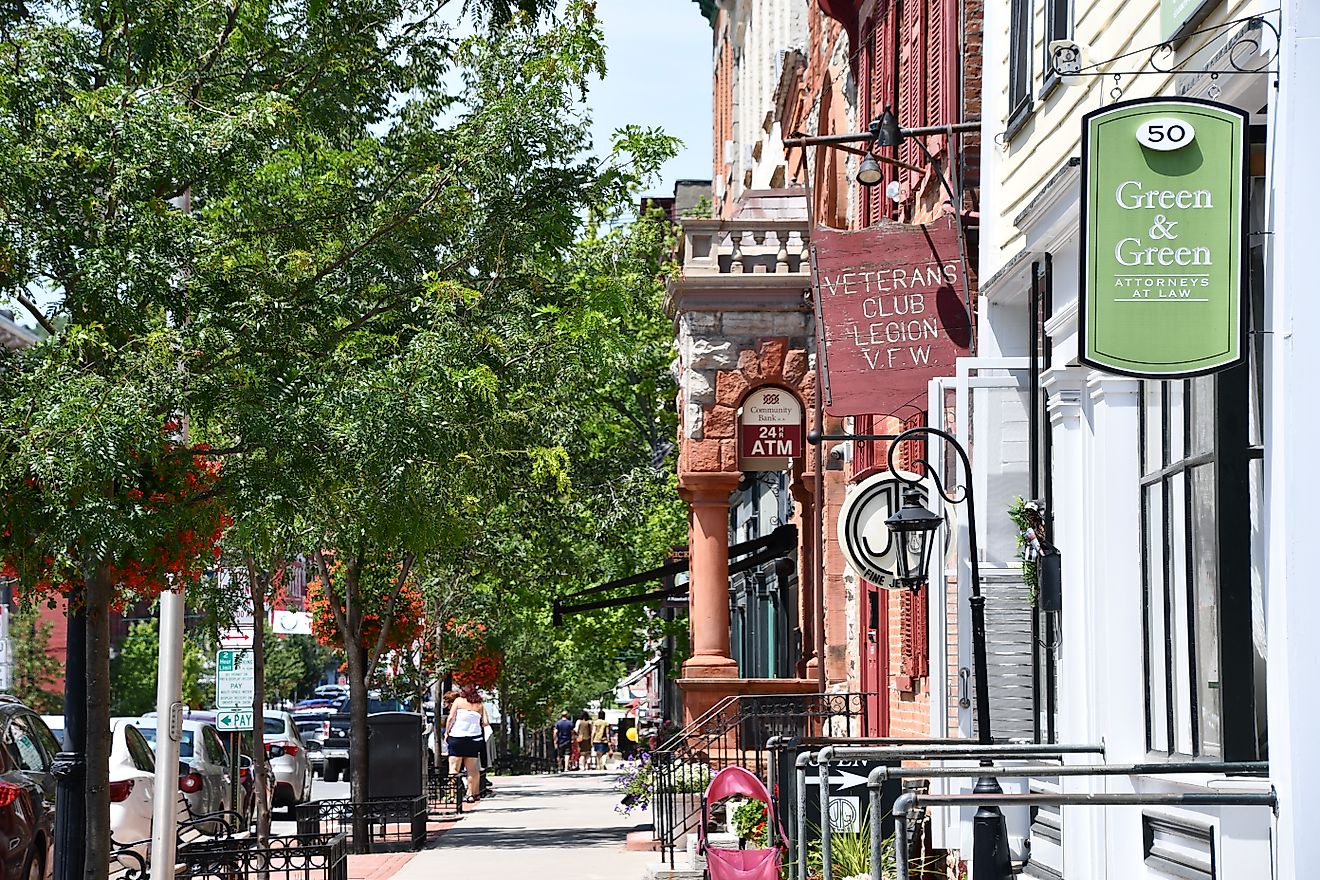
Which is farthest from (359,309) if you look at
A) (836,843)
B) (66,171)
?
(836,843)

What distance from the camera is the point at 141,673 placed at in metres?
78.8

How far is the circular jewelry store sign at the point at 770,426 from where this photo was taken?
857 inches

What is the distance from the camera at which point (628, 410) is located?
39438mm

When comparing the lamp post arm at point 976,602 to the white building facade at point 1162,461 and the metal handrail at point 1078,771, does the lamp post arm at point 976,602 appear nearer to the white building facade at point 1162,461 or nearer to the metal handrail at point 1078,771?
the white building facade at point 1162,461

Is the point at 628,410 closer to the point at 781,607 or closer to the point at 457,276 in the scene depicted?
the point at 781,607

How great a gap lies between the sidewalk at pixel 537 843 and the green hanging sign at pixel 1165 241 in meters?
12.1

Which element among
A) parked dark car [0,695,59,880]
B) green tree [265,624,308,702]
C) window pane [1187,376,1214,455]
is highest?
window pane [1187,376,1214,455]

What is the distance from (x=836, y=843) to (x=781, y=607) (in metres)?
19.7

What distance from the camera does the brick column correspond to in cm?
2197

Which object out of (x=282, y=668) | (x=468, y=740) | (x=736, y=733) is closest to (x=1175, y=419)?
(x=736, y=733)

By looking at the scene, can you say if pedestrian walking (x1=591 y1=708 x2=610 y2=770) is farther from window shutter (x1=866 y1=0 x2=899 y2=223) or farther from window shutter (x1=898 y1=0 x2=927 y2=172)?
window shutter (x1=898 y1=0 x2=927 y2=172)

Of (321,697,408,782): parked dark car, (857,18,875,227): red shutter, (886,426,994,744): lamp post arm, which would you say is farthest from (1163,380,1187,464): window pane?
(321,697,408,782): parked dark car

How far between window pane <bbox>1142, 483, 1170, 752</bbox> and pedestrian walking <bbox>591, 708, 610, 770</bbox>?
5492 cm

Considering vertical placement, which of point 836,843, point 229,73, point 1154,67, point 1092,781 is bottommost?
point 836,843
